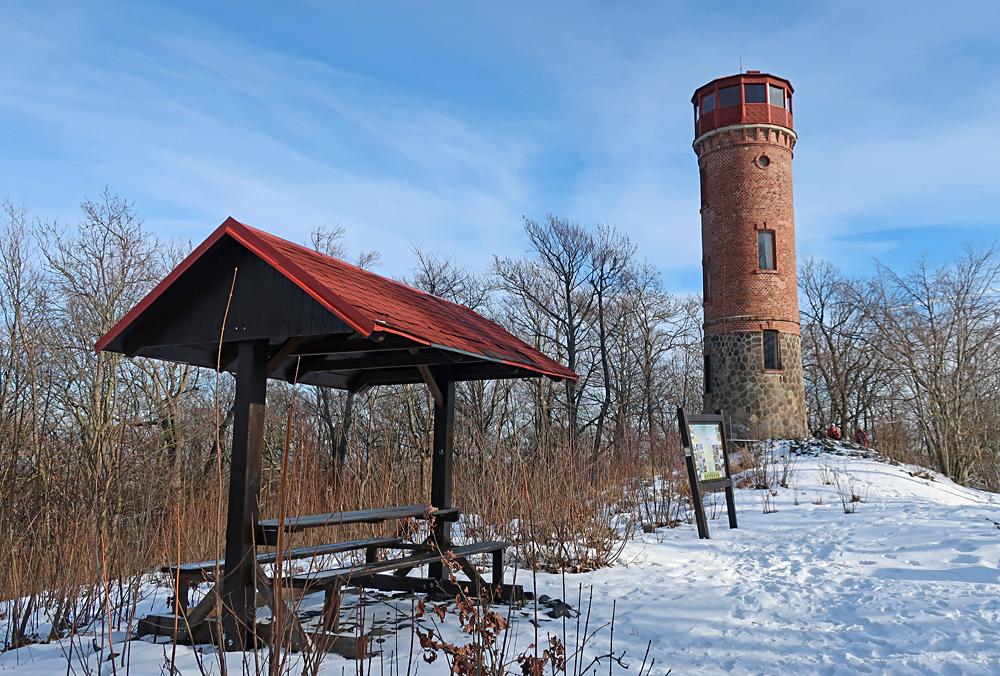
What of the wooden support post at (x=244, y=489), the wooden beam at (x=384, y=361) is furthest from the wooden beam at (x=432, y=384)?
the wooden support post at (x=244, y=489)

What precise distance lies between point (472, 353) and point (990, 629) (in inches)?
166

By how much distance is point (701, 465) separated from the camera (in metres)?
10.8

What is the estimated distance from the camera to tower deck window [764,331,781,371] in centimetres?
2352

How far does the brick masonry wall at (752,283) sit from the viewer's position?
23500 mm

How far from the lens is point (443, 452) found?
729cm

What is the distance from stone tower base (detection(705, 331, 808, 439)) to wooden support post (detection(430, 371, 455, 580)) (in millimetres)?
17698

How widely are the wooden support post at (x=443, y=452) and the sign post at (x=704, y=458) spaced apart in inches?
162

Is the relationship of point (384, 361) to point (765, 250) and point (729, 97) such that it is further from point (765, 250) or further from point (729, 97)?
point (729, 97)

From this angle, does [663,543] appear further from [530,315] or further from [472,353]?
[530,315]

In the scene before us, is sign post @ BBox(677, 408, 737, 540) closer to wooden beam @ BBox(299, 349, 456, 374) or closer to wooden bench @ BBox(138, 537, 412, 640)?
wooden beam @ BBox(299, 349, 456, 374)

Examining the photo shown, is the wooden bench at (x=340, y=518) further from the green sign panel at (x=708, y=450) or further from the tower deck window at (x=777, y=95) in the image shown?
the tower deck window at (x=777, y=95)

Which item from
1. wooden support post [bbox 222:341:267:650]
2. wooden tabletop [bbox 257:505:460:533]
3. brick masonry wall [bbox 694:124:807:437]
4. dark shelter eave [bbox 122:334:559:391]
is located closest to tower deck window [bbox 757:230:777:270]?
brick masonry wall [bbox 694:124:807:437]

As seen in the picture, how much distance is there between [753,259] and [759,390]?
4.07 m

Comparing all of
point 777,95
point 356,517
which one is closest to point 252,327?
point 356,517
